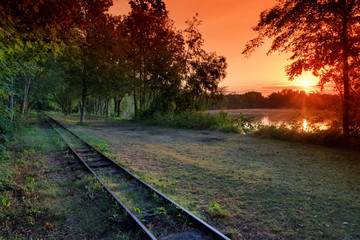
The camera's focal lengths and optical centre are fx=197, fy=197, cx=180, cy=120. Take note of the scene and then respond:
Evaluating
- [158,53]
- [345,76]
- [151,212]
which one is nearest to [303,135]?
[345,76]

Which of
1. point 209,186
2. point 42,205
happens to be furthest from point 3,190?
point 209,186

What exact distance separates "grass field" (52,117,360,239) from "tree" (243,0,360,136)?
382 cm

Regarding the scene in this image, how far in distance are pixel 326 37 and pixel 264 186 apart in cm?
922

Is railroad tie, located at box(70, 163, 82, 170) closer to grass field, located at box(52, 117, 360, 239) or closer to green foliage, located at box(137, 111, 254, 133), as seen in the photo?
grass field, located at box(52, 117, 360, 239)

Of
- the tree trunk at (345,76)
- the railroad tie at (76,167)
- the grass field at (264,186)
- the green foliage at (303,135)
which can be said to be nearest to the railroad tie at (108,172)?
the grass field at (264,186)

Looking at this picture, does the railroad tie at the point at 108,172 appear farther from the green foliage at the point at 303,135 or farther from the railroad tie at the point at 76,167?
the green foliage at the point at 303,135

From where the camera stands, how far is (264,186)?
18.4ft

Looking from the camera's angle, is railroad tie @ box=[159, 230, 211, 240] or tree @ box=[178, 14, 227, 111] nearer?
railroad tie @ box=[159, 230, 211, 240]

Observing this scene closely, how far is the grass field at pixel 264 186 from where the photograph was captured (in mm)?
3771

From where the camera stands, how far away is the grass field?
12.4 feet

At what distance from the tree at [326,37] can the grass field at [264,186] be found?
12.5 ft

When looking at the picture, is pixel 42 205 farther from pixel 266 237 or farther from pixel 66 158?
pixel 266 237

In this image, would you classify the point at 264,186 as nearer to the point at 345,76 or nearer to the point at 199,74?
the point at 345,76

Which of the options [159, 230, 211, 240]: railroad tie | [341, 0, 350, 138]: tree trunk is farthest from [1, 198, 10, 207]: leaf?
[341, 0, 350, 138]: tree trunk
